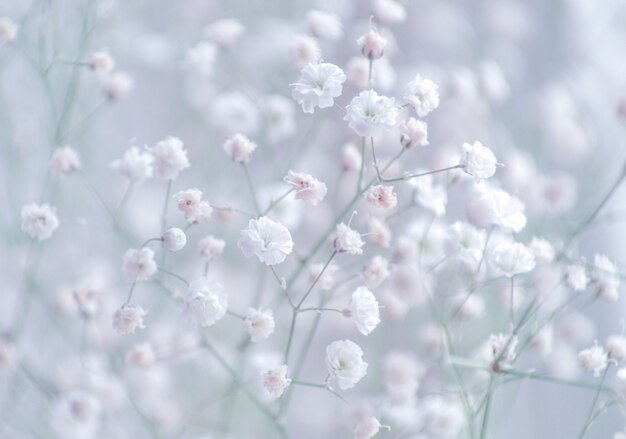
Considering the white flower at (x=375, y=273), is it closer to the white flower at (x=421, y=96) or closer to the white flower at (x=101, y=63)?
the white flower at (x=421, y=96)

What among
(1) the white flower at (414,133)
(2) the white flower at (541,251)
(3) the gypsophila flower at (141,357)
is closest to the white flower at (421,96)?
(1) the white flower at (414,133)

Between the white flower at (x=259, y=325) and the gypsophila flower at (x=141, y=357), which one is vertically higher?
the white flower at (x=259, y=325)

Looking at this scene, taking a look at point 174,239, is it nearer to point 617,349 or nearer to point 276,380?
point 276,380

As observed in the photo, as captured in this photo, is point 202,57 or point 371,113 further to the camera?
point 202,57

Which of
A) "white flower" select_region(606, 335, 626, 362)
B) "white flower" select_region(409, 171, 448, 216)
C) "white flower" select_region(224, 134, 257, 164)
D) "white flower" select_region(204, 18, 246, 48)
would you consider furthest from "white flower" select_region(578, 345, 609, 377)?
"white flower" select_region(204, 18, 246, 48)

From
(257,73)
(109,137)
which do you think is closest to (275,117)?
(257,73)

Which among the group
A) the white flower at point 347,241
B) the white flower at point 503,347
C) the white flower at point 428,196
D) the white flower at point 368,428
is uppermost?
the white flower at point 347,241

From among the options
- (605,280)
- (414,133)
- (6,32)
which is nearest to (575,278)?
(605,280)
